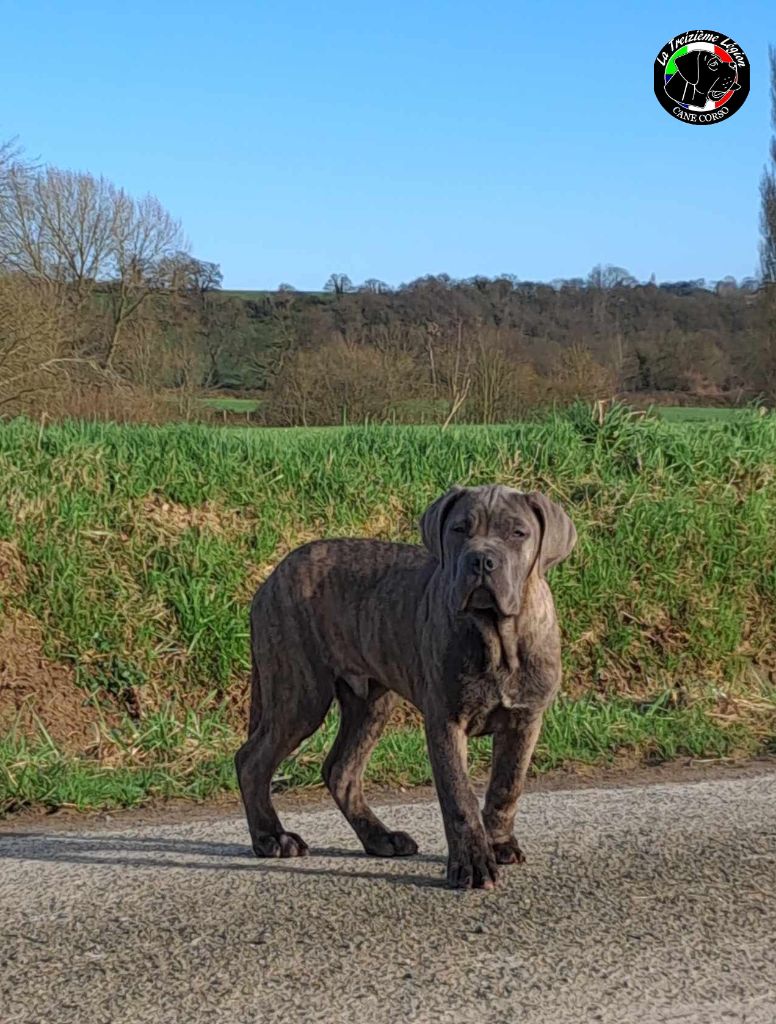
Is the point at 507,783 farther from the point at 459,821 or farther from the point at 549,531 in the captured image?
the point at 549,531

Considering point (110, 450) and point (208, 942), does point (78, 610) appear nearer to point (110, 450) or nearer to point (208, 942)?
point (110, 450)

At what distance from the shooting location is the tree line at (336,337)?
1892 centimetres

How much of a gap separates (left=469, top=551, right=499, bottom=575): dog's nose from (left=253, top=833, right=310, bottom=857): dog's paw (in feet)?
4.65

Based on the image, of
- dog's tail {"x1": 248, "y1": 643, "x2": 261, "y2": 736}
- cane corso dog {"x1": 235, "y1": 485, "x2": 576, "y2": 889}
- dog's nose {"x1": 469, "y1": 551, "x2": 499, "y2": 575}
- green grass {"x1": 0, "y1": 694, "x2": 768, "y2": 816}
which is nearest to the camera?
dog's nose {"x1": 469, "y1": 551, "x2": 499, "y2": 575}

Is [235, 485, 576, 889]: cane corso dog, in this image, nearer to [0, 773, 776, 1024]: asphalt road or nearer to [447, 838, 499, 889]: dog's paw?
[447, 838, 499, 889]: dog's paw

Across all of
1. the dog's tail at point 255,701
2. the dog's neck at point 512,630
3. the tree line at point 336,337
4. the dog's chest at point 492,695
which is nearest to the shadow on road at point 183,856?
the dog's tail at point 255,701

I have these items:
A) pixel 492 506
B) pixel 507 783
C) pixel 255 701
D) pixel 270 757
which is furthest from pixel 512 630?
pixel 255 701

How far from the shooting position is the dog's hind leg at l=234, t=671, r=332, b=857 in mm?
5172

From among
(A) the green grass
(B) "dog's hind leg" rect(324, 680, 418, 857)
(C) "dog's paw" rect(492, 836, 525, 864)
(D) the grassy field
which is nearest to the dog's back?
(B) "dog's hind leg" rect(324, 680, 418, 857)

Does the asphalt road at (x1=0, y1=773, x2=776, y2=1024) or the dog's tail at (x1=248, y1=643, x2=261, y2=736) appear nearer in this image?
the asphalt road at (x1=0, y1=773, x2=776, y2=1024)

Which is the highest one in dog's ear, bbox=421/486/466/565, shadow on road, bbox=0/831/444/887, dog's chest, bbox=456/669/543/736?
dog's ear, bbox=421/486/466/565

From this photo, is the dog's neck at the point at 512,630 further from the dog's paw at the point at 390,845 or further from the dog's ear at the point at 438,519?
the dog's paw at the point at 390,845

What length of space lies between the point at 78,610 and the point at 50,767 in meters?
1.68

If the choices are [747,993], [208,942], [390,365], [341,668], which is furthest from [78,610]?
[390,365]
